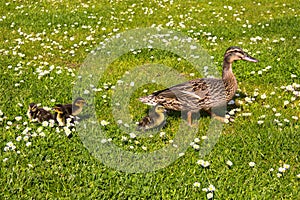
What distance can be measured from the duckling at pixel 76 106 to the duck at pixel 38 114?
36cm

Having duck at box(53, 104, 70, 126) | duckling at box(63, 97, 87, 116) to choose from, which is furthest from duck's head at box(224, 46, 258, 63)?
duck at box(53, 104, 70, 126)

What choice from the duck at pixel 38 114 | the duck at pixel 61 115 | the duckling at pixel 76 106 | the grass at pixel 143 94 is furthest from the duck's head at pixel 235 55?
the duck at pixel 38 114

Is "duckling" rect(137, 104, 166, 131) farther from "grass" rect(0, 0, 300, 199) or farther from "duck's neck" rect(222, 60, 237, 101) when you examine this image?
"duck's neck" rect(222, 60, 237, 101)

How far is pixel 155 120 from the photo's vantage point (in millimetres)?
7680

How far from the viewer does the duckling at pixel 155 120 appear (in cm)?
766

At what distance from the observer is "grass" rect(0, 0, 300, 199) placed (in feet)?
21.1

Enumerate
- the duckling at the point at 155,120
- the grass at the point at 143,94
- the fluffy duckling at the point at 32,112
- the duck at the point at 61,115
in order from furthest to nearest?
the fluffy duckling at the point at 32,112 → the duck at the point at 61,115 → the duckling at the point at 155,120 → the grass at the point at 143,94

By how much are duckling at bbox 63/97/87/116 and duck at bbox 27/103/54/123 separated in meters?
0.36

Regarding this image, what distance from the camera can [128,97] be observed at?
29.7 feet

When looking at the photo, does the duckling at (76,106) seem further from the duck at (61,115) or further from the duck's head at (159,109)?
the duck's head at (159,109)

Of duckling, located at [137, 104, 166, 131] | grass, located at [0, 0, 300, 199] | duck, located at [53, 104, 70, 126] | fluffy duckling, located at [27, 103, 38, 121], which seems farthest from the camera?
fluffy duckling, located at [27, 103, 38, 121]

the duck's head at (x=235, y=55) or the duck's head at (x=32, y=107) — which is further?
the duck's head at (x=235, y=55)

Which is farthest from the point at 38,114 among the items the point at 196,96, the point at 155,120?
the point at 196,96

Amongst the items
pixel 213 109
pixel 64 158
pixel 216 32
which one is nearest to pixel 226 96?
pixel 213 109
